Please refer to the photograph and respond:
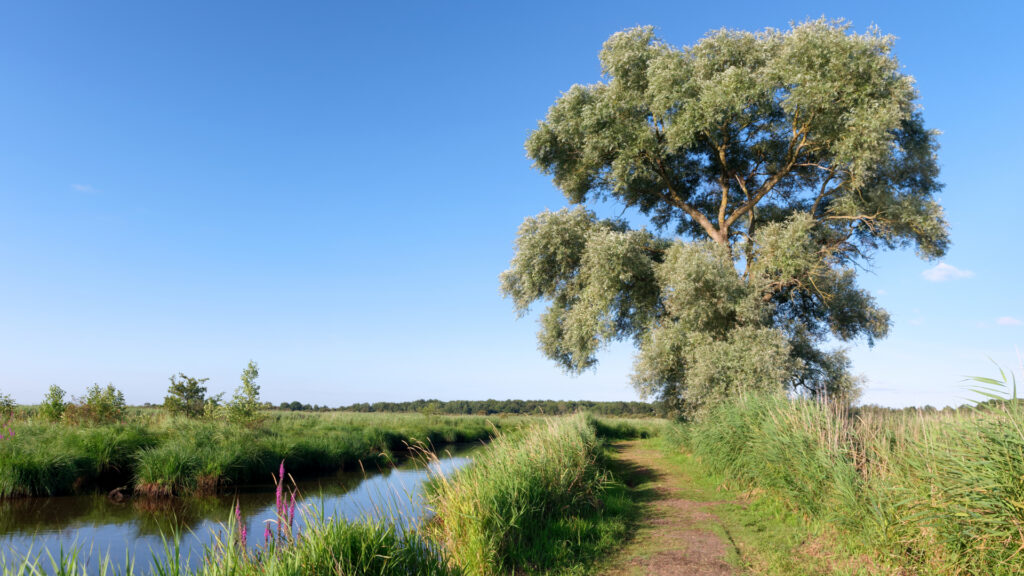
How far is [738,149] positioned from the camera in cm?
1917

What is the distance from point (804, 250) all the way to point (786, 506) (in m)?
9.70

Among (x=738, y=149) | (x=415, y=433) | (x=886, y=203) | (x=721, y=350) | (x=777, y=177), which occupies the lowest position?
(x=415, y=433)

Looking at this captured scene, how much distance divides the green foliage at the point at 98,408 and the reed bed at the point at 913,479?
21507 mm

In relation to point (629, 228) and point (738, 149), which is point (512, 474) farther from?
point (738, 149)

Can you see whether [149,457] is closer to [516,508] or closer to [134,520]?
[134,520]

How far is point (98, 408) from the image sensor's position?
62.7ft

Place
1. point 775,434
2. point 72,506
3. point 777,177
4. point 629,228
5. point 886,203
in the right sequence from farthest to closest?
point 629,228 → point 777,177 → point 886,203 → point 72,506 → point 775,434

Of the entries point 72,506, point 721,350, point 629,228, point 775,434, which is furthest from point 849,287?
point 72,506

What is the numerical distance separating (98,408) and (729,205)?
24.9 meters

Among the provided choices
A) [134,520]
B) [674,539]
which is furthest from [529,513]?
[134,520]

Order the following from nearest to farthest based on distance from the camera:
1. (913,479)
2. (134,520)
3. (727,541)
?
(913,479) → (727,541) → (134,520)

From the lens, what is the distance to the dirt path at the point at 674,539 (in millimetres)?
6492

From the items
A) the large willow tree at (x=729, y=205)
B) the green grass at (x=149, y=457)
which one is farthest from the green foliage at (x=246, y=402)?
the large willow tree at (x=729, y=205)

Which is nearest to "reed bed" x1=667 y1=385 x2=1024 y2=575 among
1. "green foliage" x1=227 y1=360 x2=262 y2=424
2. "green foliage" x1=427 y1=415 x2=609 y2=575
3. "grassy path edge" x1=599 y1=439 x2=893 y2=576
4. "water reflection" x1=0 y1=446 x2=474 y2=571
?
"grassy path edge" x1=599 y1=439 x2=893 y2=576
